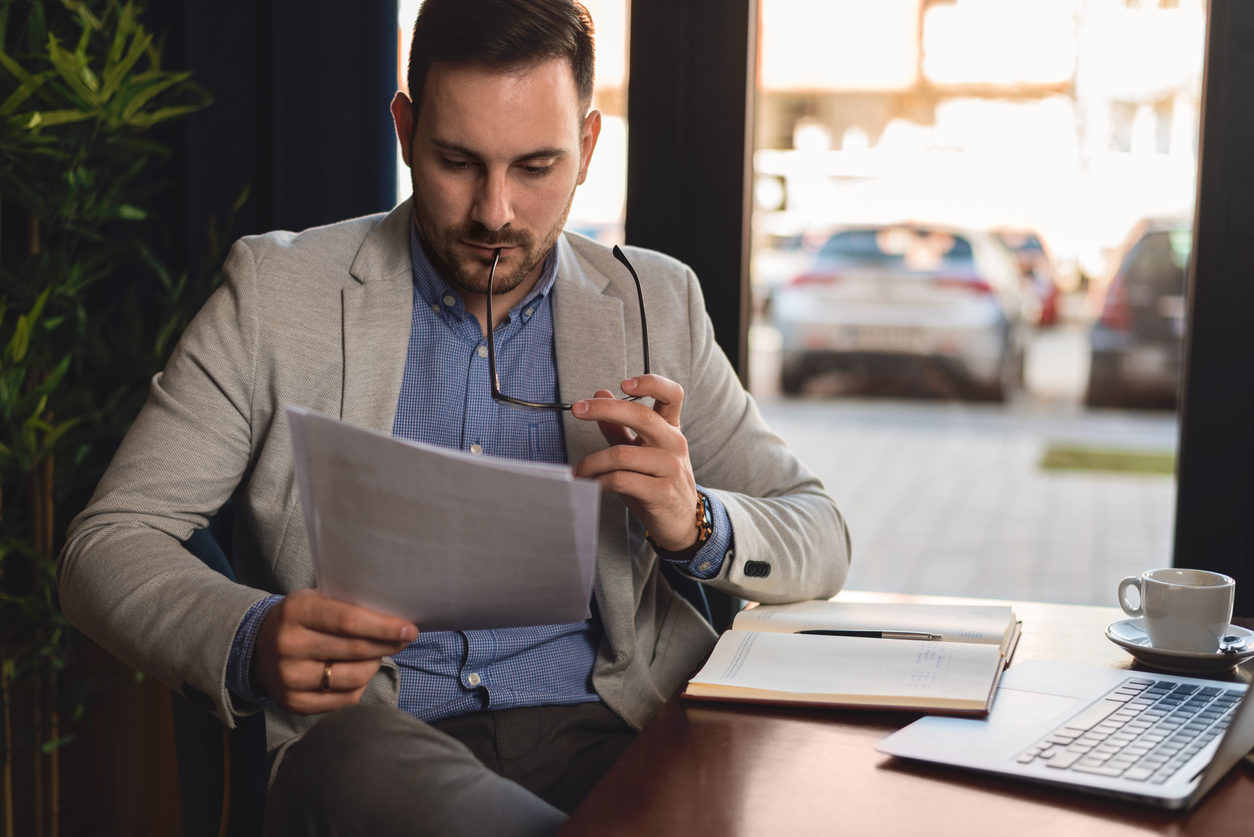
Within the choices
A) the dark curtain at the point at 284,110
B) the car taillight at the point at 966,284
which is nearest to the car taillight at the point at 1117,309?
the car taillight at the point at 966,284

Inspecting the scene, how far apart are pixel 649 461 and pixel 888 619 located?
32 cm

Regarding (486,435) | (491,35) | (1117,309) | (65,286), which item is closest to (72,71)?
(65,286)

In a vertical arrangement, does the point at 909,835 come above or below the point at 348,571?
below

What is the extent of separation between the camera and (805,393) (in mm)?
7395

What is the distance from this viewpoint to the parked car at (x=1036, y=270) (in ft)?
23.4

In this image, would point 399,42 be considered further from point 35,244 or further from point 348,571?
point 348,571

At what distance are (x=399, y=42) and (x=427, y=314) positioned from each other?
0.82 metres

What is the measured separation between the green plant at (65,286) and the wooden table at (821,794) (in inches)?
50.5

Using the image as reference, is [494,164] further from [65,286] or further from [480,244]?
[65,286]

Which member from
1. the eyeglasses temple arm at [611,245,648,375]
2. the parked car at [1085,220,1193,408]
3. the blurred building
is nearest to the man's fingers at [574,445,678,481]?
the eyeglasses temple arm at [611,245,648,375]

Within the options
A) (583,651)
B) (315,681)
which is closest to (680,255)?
(583,651)

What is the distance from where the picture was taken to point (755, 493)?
143cm

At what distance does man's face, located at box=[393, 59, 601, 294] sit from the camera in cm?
121

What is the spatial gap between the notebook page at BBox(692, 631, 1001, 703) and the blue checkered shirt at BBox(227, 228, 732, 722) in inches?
6.4
